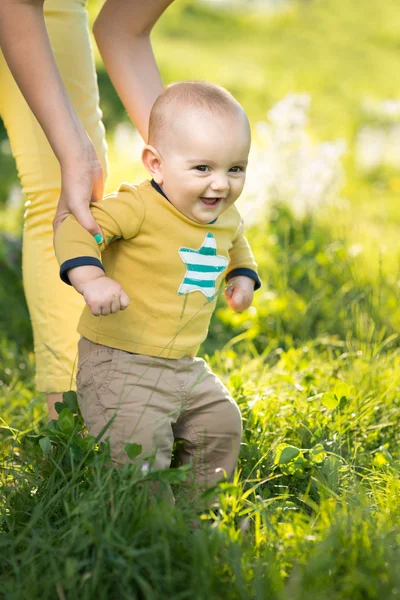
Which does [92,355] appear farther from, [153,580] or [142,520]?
[153,580]

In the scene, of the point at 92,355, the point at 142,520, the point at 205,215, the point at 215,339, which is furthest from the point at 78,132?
the point at 215,339

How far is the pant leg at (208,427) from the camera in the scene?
81.3 inches

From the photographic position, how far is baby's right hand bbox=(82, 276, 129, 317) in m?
1.78

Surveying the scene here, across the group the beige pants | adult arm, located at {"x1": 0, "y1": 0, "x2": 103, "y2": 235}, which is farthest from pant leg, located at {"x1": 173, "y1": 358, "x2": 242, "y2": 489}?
adult arm, located at {"x1": 0, "y1": 0, "x2": 103, "y2": 235}

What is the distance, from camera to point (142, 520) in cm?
168

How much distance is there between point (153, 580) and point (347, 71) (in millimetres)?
10801

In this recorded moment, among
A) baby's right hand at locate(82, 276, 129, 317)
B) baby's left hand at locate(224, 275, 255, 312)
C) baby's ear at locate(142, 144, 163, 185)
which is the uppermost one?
baby's ear at locate(142, 144, 163, 185)

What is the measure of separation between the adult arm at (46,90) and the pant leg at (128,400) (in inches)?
15.7

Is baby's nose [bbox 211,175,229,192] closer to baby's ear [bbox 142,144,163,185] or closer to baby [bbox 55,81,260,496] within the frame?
baby [bbox 55,81,260,496]

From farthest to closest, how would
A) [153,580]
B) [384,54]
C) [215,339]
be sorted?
[384,54] → [215,339] → [153,580]

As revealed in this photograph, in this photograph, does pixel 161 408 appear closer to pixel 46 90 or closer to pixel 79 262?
pixel 79 262

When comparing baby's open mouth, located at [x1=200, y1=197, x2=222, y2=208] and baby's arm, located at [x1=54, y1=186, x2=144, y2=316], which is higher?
baby's open mouth, located at [x1=200, y1=197, x2=222, y2=208]

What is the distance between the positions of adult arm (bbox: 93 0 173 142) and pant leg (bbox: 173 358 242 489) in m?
0.85

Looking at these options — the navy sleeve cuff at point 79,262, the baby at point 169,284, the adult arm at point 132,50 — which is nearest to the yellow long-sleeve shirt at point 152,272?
the baby at point 169,284
